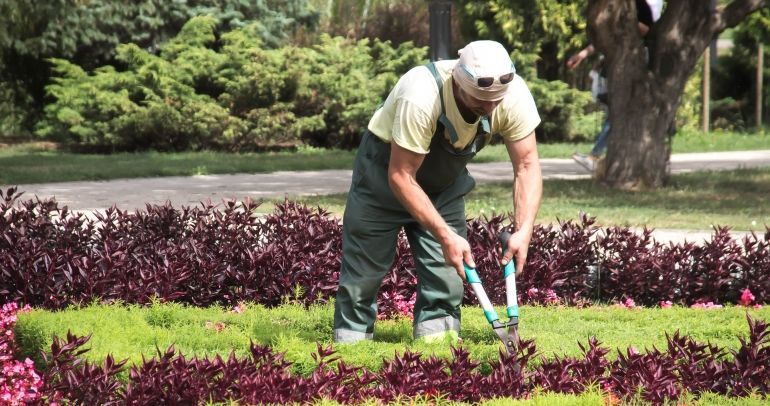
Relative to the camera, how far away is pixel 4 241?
7.14m

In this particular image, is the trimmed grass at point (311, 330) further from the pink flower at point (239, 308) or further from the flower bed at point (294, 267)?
the flower bed at point (294, 267)

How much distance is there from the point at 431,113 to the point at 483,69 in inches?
13.2

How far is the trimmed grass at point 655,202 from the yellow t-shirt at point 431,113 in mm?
4413

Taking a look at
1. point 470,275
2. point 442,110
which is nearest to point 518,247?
point 470,275

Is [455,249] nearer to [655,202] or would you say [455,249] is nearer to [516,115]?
[516,115]

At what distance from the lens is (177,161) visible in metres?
16.2

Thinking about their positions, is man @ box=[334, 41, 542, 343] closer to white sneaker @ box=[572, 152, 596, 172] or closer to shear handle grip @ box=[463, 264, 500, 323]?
shear handle grip @ box=[463, 264, 500, 323]

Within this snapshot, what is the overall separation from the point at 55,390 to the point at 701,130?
20036 mm

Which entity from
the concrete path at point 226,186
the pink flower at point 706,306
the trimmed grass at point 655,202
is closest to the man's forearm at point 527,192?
the pink flower at point 706,306

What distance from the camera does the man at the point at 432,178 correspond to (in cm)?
470

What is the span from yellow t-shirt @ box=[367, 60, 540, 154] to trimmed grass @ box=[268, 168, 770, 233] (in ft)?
14.5

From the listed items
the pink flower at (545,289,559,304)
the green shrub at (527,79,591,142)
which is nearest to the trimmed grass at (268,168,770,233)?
the pink flower at (545,289,559,304)

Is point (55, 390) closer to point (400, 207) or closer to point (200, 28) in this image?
point (400, 207)

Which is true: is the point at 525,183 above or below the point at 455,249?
above
